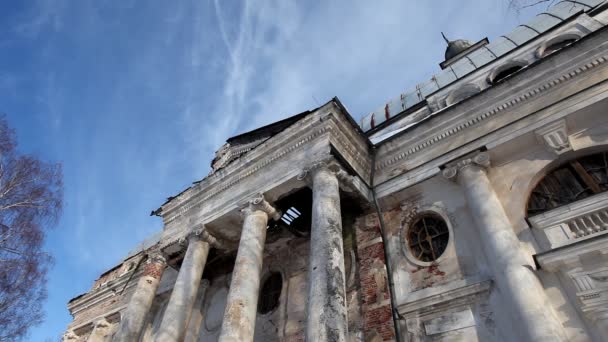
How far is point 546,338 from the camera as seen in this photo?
5746 millimetres

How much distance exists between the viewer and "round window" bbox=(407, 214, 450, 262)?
8742mm

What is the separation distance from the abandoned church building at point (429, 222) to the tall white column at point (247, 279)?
0.04m

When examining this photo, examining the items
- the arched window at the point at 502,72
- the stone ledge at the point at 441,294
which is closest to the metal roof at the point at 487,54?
the arched window at the point at 502,72

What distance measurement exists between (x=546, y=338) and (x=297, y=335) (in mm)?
5920

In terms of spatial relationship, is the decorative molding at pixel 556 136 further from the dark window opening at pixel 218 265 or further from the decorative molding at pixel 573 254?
the dark window opening at pixel 218 265

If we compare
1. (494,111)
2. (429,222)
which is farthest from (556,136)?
(429,222)

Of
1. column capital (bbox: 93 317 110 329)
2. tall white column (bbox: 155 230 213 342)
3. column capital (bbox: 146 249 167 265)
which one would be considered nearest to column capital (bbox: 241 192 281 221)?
tall white column (bbox: 155 230 213 342)

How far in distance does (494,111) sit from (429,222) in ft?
10.7

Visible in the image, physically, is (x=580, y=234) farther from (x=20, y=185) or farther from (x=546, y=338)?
(x=20, y=185)

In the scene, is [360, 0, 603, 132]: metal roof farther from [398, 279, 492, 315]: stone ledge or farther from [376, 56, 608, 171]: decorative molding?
[398, 279, 492, 315]: stone ledge

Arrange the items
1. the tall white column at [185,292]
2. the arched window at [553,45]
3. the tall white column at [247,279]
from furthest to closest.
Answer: the arched window at [553,45], the tall white column at [185,292], the tall white column at [247,279]

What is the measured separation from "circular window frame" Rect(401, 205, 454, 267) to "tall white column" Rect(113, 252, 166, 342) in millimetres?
8090

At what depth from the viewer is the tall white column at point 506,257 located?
19.7 feet

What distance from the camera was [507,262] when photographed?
689 cm
